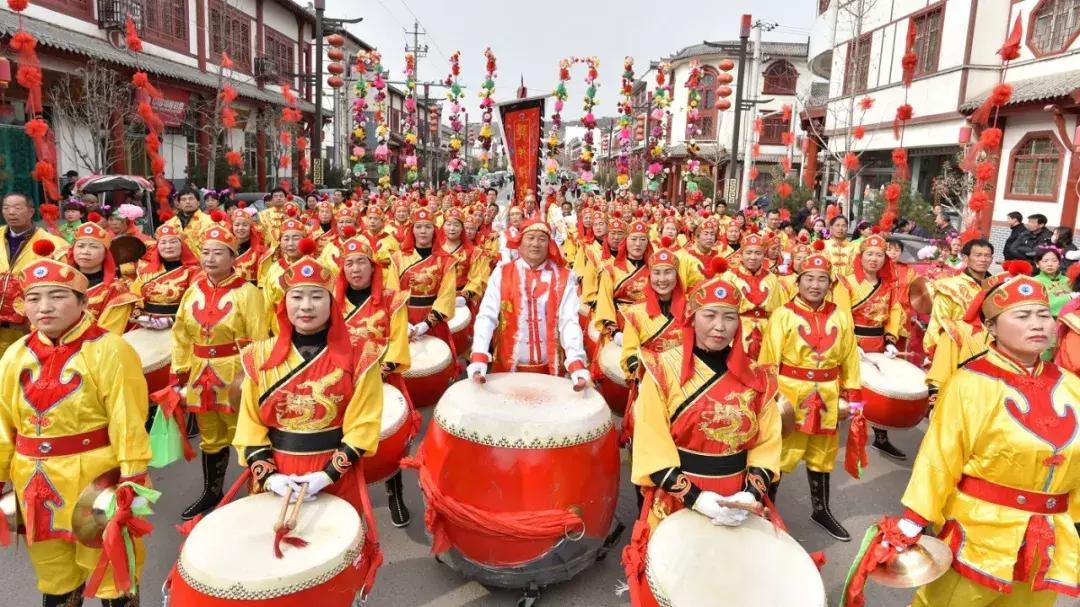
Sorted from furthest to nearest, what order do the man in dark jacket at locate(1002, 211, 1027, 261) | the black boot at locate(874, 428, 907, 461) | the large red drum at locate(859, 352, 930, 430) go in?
the man in dark jacket at locate(1002, 211, 1027, 261), the black boot at locate(874, 428, 907, 461), the large red drum at locate(859, 352, 930, 430)

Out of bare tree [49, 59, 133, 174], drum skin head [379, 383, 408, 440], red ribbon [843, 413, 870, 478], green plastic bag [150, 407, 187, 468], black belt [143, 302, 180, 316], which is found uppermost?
bare tree [49, 59, 133, 174]

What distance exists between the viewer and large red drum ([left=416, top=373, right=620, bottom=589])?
3.21m

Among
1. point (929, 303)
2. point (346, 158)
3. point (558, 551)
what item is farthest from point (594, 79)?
point (346, 158)

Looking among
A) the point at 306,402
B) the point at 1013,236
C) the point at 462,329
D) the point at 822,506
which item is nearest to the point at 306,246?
the point at 306,402

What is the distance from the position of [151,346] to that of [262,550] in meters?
3.06

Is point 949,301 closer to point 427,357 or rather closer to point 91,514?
point 427,357

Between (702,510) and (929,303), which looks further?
(929,303)

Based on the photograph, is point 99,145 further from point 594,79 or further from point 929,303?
point 929,303

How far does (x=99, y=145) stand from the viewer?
13625mm

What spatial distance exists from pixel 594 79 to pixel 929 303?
1292 cm

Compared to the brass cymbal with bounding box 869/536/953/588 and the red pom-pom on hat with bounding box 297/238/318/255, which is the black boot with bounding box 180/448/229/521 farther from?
the brass cymbal with bounding box 869/536/953/588

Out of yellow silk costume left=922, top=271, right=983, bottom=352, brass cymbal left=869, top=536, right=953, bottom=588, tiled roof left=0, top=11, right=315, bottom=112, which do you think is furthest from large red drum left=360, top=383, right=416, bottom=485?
tiled roof left=0, top=11, right=315, bottom=112

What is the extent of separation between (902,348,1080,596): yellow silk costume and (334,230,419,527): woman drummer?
2964 millimetres

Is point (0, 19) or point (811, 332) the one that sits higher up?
point (0, 19)
